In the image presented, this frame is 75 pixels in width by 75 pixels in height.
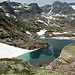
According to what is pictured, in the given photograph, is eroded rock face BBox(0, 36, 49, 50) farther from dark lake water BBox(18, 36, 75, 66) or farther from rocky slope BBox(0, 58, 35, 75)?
rocky slope BBox(0, 58, 35, 75)

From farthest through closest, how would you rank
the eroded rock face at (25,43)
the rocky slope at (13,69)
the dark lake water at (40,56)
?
the eroded rock face at (25,43), the dark lake water at (40,56), the rocky slope at (13,69)

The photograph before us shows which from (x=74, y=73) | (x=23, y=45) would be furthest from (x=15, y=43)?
(x=74, y=73)

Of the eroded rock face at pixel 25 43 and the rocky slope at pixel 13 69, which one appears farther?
the eroded rock face at pixel 25 43

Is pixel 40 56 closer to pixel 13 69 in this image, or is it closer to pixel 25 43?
pixel 25 43

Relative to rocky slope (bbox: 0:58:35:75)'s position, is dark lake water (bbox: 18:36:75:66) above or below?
below

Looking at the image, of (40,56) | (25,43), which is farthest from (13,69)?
(25,43)

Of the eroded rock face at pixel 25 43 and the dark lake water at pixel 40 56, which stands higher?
the eroded rock face at pixel 25 43

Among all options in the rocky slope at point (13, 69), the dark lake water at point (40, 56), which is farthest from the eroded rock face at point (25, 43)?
the rocky slope at point (13, 69)

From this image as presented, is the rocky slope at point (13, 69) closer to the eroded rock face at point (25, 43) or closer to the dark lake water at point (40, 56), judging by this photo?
the dark lake water at point (40, 56)

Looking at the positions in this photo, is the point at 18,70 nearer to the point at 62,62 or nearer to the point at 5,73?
the point at 5,73

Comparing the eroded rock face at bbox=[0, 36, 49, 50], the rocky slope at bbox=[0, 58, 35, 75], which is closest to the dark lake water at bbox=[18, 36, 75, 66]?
the eroded rock face at bbox=[0, 36, 49, 50]

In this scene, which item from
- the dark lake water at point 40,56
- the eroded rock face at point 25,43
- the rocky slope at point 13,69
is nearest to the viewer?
the rocky slope at point 13,69
